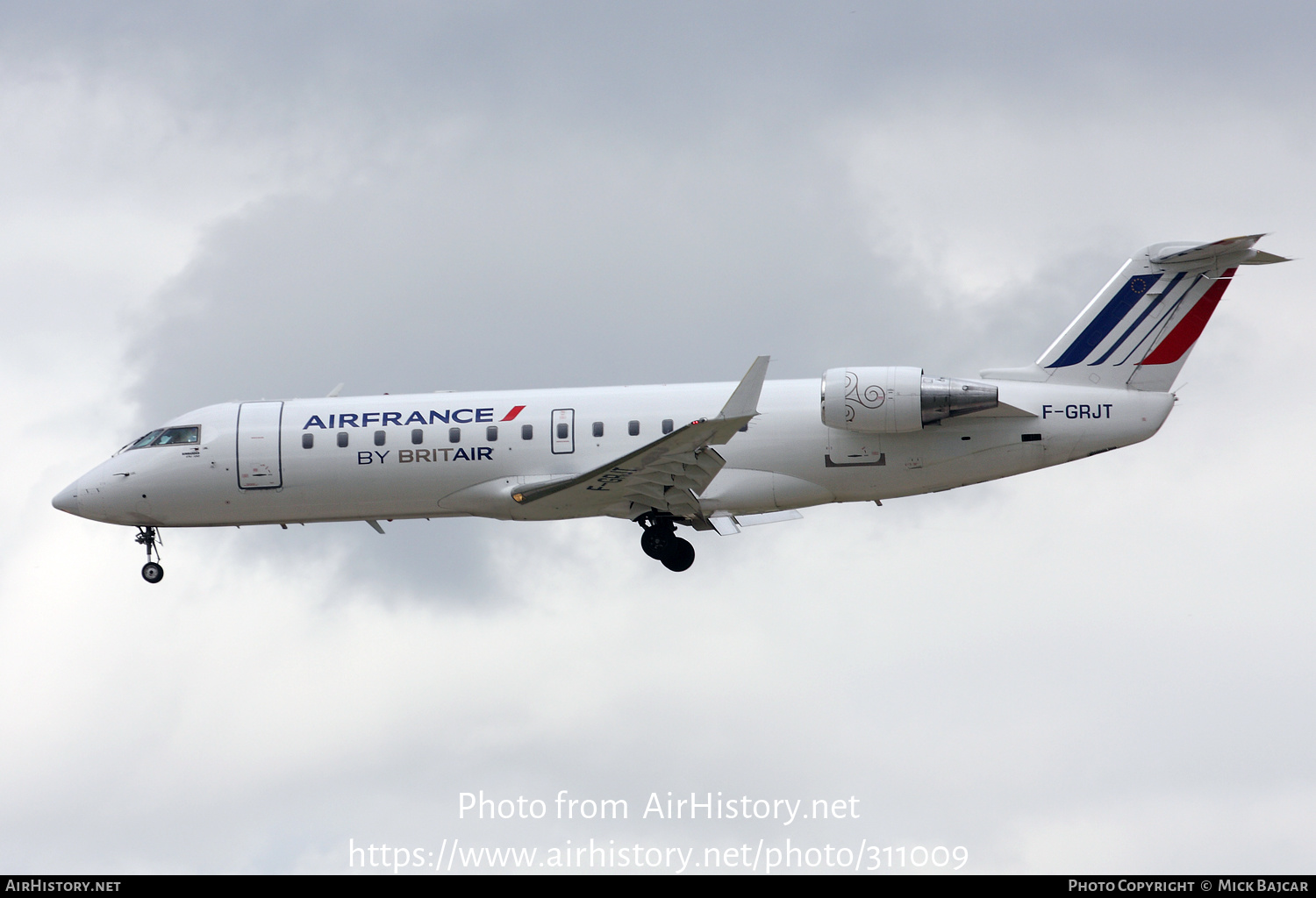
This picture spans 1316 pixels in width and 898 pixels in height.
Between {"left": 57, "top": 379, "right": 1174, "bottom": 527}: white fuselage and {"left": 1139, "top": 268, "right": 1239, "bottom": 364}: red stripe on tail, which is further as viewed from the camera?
{"left": 1139, "top": 268, "right": 1239, "bottom": 364}: red stripe on tail

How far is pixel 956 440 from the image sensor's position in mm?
29781

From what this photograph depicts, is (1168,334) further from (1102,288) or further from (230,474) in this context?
(230,474)

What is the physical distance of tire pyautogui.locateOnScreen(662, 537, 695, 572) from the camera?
102 feet

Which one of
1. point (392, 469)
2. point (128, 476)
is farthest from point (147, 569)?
point (392, 469)

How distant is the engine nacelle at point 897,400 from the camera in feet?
96.1

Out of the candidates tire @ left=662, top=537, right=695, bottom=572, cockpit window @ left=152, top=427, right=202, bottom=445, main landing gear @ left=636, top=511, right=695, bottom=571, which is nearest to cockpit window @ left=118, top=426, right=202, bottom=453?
cockpit window @ left=152, top=427, right=202, bottom=445

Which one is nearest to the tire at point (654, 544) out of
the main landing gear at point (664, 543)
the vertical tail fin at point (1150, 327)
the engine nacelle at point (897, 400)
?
the main landing gear at point (664, 543)

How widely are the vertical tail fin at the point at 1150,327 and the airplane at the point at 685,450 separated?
0.03 m

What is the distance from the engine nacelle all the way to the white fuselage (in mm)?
421

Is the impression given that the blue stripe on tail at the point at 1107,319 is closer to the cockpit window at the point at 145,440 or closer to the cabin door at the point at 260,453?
the cabin door at the point at 260,453

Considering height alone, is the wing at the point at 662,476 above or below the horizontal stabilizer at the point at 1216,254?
below

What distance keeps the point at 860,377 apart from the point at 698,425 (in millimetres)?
3972

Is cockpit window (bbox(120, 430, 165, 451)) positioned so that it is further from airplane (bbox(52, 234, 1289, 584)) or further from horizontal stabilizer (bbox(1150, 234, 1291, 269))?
horizontal stabilizer (bbox(1150, 234, 1291, 269))

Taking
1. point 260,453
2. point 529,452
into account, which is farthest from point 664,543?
point 260,453
